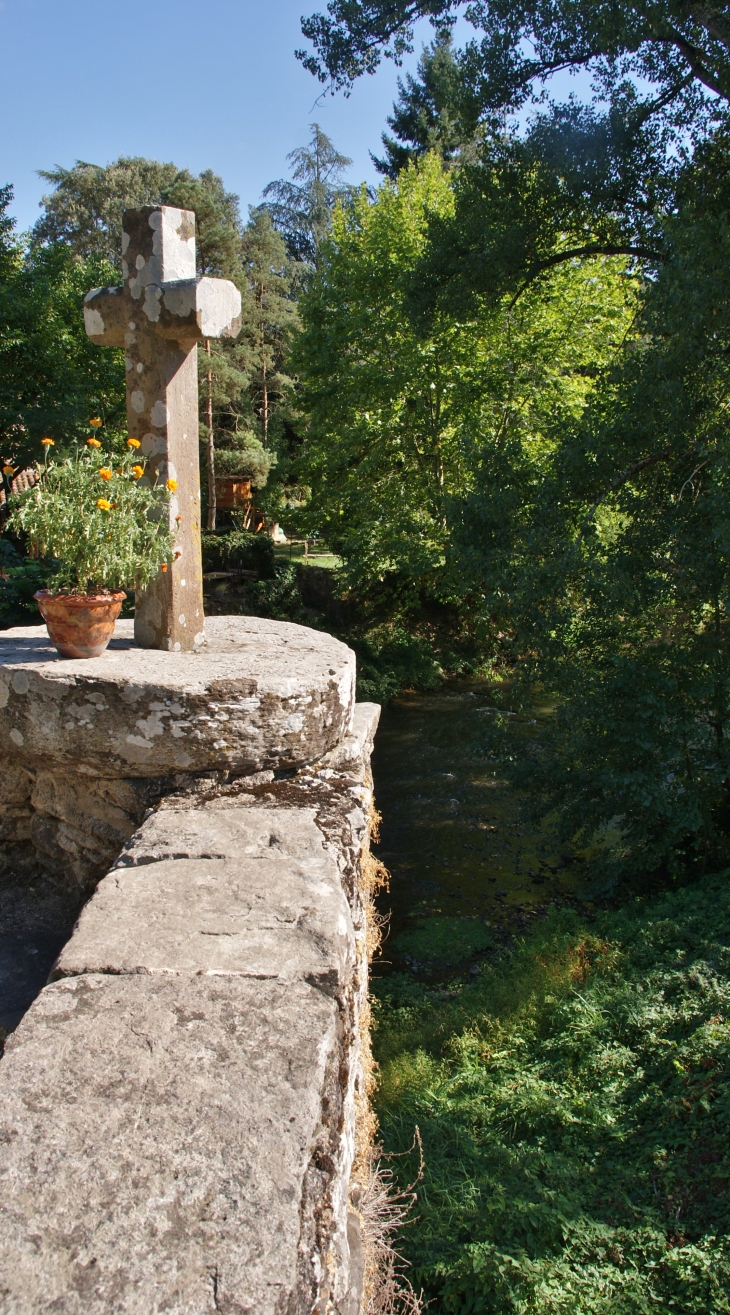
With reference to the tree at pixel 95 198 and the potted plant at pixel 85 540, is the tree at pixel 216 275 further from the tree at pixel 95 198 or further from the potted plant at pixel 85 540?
the potted plant at pixel 85 540

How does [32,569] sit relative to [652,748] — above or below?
above

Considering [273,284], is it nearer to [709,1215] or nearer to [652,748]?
[652,748]

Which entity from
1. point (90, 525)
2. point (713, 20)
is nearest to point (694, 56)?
point (713, 20)

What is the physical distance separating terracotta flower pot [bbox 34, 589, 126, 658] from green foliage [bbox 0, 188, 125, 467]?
32.1 ft

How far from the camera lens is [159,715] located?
112 inches

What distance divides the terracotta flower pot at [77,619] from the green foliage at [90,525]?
0.09m

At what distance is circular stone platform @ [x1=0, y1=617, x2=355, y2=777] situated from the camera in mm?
2855

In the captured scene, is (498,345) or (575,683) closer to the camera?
(575,683)

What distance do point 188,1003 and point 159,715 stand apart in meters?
1.25

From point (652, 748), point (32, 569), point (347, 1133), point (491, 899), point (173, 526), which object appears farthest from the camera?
point (32, 569)

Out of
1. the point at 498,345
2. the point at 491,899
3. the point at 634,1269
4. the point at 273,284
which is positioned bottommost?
the point at 491,899

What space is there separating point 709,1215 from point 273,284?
2813 centimetres

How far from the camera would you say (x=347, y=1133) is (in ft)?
6.95

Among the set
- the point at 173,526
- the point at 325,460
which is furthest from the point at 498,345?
the point at 173,526
